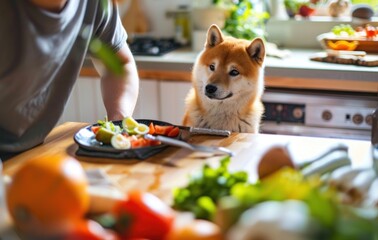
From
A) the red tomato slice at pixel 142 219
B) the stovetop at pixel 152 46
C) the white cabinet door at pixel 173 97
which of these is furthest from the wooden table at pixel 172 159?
the stovetop at pixel 152 46

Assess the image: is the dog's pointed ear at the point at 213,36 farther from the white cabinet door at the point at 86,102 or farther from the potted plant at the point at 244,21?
the white cabinet door at the point at 86,102

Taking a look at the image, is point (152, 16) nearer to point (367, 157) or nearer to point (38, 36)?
point (38, 36)

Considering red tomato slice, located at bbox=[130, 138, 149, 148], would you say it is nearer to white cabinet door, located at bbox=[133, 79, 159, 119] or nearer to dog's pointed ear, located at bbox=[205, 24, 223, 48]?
dog's pointed ear, located at bbox=[205, 24, 223, 48]

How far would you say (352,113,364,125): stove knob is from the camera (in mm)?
2477

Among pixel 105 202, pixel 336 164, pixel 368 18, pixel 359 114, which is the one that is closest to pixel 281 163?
pixel 336 164

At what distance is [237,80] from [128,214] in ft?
4.44

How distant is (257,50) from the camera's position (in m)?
2.03

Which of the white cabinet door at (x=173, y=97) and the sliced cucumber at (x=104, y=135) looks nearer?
the sliced cucumber at (x=104, y=135)

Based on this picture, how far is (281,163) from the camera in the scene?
38.6 inches

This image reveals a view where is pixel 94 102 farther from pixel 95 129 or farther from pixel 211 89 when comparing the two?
pixel 95 129

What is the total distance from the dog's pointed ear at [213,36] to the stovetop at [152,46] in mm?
741

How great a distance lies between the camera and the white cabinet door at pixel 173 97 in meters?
2.70

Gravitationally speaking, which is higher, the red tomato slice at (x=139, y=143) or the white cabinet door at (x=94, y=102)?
the red tomato slice at (x=139, y=143)

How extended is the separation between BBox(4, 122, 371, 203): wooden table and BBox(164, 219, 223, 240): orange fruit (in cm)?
31
